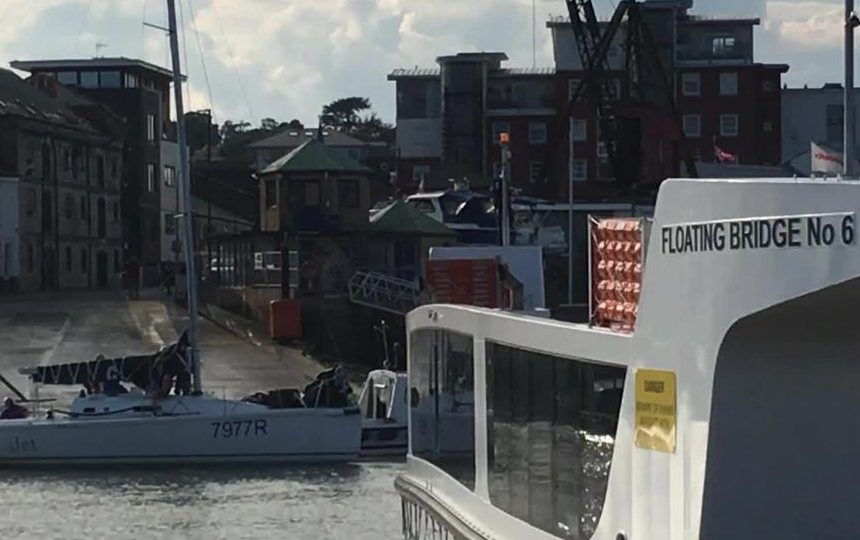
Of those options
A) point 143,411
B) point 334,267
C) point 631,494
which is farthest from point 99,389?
point 631,494

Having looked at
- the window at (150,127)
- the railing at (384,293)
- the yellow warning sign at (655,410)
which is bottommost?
the railing at (384,293)

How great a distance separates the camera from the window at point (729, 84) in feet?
300

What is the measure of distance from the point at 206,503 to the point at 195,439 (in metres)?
5.55

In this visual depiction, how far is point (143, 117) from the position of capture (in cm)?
9756

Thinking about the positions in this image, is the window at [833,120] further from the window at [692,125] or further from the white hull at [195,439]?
the white hull at [195,439]

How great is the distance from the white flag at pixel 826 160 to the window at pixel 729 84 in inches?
3235

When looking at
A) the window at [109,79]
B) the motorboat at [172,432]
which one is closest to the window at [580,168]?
the window at [109,79]

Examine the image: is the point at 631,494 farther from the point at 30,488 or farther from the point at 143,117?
the point at 143,117

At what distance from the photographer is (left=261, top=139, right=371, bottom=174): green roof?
212 ft

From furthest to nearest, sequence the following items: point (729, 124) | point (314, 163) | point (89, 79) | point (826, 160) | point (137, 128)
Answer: point (89, 79) < point (137, 128) < point (729, 124) < point (314, 163) < point (826, 160)

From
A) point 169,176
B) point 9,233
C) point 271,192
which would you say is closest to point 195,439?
point 271,192

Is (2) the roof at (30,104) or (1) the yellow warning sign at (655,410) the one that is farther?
(2) the roof at (30,104)

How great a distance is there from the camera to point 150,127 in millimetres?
98812

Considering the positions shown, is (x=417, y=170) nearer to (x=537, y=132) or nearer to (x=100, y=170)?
(x=537, y=132)
